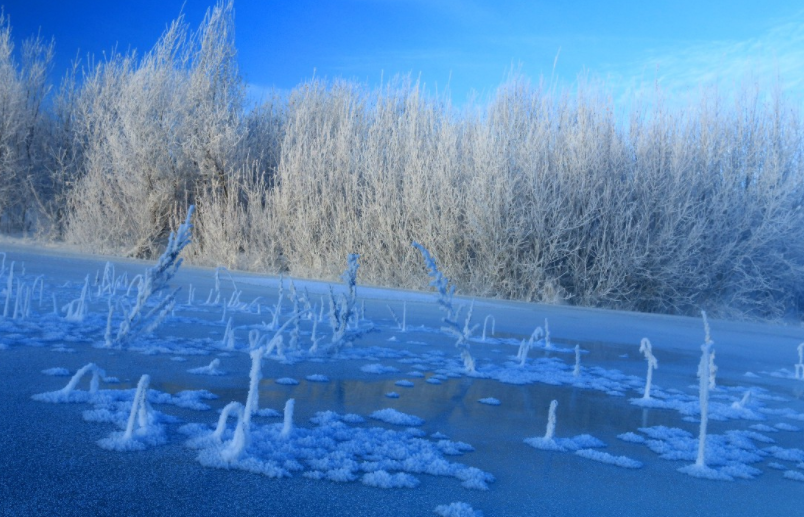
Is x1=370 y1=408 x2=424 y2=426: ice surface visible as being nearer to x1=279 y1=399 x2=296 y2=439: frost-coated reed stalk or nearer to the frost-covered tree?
x1=279 y1=399 x2=296 y2=439: frost-coated reed stalk

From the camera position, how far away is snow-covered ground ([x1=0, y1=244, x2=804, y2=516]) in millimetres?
1860

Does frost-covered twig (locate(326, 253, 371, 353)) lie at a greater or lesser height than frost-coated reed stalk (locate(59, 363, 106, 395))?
greater

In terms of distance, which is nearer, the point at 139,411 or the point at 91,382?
the point at 139,411

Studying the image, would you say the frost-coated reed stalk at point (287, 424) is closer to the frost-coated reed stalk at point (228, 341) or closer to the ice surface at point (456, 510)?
the ice surface at point (456, 510)

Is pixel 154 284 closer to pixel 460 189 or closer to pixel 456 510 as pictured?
pixel 456 510

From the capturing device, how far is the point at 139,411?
219cm

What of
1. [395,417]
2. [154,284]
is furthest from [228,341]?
[395,417]

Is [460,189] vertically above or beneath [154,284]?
above

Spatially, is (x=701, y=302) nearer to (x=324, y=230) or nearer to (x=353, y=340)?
(x=324, y=230)

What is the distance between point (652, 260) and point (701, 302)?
5.46 ft

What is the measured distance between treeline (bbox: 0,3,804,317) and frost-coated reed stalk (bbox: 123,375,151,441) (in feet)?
34.7

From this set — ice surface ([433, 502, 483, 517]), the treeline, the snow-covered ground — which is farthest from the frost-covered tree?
ice surface ([433, 502, 483, 517])

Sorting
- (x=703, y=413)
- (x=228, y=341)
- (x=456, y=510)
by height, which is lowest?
(x=456, y=510)

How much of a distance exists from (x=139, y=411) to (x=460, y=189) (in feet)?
38.9
